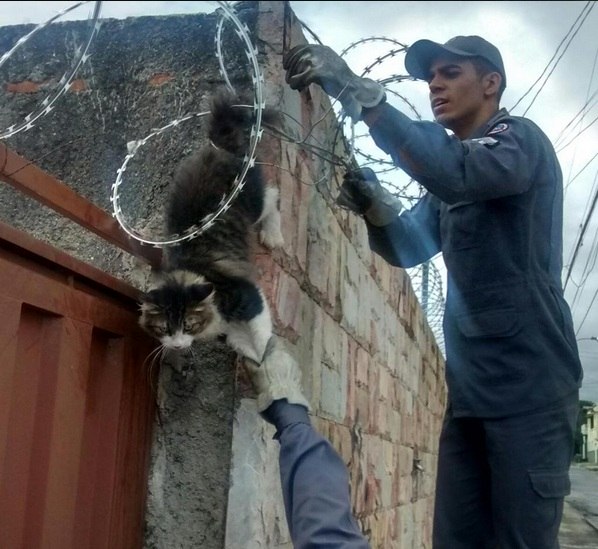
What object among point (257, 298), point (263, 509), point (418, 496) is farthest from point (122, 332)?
point (418, 496)

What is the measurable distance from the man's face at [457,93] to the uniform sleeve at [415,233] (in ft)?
1.15

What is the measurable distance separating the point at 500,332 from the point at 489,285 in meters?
0.15

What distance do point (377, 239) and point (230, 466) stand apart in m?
0.95

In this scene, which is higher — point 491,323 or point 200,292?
point 200,292

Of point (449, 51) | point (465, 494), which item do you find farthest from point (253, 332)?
point (449, 51)

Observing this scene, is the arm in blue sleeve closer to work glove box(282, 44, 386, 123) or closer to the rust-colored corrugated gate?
the rust-colored corrugated gate

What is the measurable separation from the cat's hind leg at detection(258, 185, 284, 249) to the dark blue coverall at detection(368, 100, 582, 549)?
60cm

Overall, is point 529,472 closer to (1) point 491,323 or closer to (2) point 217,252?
(1) point 491,323

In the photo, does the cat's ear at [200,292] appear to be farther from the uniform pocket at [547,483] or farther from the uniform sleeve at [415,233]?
the uniform pocket at [547,483]

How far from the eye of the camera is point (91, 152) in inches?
115

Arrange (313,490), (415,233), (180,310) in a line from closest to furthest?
1. (313,490)
2. (180,310)
3. (415,233)

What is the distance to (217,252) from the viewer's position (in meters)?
2.80

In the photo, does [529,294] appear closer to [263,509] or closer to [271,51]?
[263,509]

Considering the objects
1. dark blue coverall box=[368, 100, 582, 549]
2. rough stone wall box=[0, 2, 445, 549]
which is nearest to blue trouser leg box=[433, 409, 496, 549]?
dark blue coverall box=[368, 100, 582, 549]
